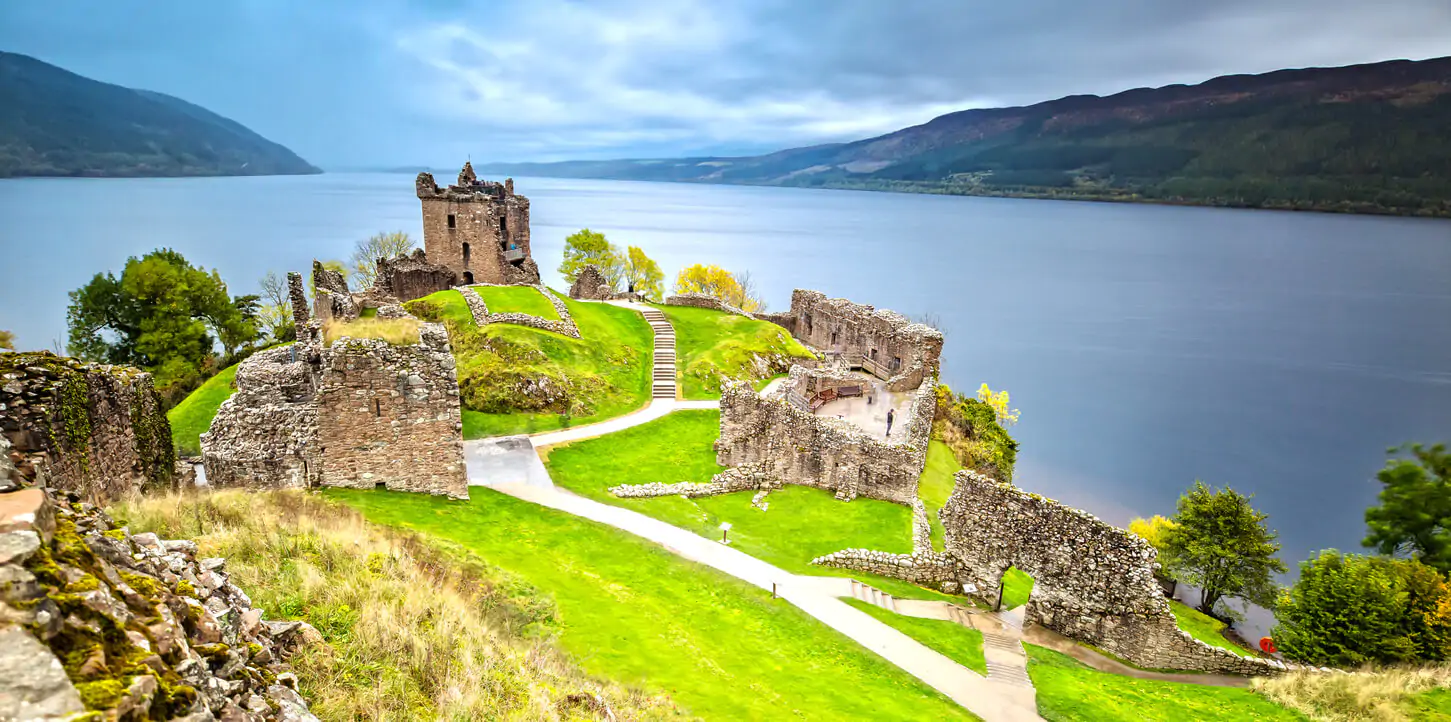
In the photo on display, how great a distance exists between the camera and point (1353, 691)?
590 inches

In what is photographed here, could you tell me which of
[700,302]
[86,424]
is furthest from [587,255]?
[86,424]

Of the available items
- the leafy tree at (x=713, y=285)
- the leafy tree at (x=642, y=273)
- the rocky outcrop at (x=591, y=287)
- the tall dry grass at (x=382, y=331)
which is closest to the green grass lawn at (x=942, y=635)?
the tall dry grass at (x=382, y=331)

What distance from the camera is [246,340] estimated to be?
46.3m

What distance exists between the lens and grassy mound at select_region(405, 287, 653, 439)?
29531 millimetres

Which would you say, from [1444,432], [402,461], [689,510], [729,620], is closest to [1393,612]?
[729,620]

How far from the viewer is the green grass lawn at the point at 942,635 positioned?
55.4 ft

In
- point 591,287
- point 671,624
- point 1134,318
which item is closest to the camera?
point 671,624

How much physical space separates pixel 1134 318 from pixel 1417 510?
86.1 metres

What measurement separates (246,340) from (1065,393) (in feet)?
251

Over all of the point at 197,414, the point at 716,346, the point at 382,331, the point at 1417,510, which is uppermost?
the point at 382,331

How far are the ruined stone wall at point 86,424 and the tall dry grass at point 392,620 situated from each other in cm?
120

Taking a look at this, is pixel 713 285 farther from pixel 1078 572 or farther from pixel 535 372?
pixel 1078 572

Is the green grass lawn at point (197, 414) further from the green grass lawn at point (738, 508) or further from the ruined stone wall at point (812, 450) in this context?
the ruined stone wall at point (812, 450)

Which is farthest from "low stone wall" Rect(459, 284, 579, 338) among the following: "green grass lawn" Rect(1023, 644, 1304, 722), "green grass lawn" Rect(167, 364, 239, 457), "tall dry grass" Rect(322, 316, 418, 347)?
"green grass lawn" Rect(1023, 644, 1304, 722)
